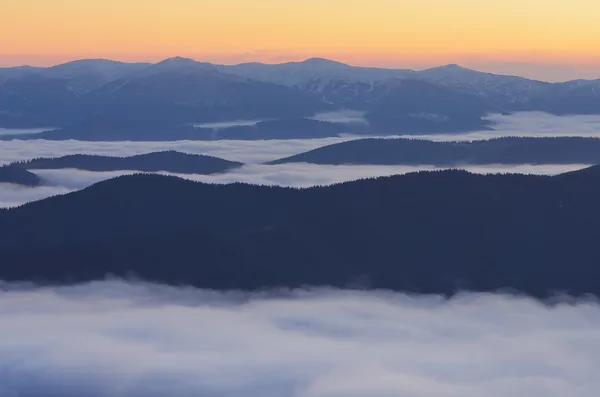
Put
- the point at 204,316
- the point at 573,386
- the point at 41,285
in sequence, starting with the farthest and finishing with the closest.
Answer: the point at 41,285
the point at 204,316
the point at 573,386

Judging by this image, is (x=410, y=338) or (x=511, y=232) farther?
(x=511, y=232)

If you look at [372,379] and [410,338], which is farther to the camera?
[410,338]

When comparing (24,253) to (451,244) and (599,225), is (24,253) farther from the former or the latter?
(599,225)

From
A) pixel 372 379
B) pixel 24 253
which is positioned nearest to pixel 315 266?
pixel 24 253

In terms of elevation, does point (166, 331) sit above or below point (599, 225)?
below

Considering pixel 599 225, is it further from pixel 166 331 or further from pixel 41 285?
pixel 41 285

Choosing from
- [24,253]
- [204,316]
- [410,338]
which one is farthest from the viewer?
[24,253]

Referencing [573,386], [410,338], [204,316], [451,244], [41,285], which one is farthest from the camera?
[451,244]

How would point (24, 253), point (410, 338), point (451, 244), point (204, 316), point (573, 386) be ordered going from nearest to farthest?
point (573, 386) < point (410, 338) < point (204, 316) < point (24, 253) < point (451, 244)

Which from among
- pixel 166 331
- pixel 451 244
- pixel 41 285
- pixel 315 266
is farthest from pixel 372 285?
pixel 41 285
